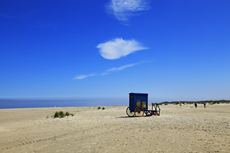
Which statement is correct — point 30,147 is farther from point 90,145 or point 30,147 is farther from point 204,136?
point 204,136

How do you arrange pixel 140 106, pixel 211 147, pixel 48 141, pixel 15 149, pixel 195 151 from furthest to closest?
pixel 140 106 → pixel 48 141 → pixel 15 149 → pixel 211 147 → pixel 195 151

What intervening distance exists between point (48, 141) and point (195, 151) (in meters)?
7.02

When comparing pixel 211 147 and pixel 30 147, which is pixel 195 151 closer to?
pixel 211 147

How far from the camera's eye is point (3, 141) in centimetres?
1070

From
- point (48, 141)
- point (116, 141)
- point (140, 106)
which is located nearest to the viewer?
point (116, 141)

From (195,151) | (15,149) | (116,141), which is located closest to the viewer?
(195,151)

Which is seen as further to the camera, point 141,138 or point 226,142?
point 141,138

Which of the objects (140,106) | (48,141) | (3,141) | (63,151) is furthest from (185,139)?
(140,106)

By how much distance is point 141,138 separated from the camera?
10.0 metres

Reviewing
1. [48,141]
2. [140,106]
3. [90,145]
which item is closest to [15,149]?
[48,141]

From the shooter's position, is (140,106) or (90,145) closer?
(90,145)

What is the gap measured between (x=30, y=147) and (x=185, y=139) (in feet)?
24.0

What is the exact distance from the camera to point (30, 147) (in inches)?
360

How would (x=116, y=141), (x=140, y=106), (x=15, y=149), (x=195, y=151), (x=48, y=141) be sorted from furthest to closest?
(x=140, y=106)
(x=48, y=141)
(x=116, y=141)
(x=15, y=149)
(x=195, y=151)
